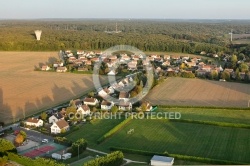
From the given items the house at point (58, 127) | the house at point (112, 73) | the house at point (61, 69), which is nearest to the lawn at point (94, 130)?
the house at point (58, 127)

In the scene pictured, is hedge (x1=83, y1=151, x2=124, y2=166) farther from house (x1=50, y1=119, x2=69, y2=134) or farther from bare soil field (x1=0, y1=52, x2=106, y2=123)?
bare soil field (x1=0, y1=52, x2=106, y2=123)

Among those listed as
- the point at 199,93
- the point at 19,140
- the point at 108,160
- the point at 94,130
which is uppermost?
the point at 108,160

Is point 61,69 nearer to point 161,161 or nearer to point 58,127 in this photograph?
point 58,127

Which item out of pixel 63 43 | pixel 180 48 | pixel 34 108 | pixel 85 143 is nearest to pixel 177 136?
pixel 85 143

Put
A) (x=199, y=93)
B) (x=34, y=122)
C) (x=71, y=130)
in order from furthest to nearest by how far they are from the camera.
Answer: (x=199, y=93), (x=34, y=122), (x=71, y=130)

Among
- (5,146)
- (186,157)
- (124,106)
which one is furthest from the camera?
(124,106)

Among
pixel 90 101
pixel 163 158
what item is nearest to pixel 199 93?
pixel 90 101

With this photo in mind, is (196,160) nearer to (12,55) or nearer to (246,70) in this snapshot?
(246,70)

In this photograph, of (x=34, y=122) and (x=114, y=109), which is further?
(x=114, y=109)
